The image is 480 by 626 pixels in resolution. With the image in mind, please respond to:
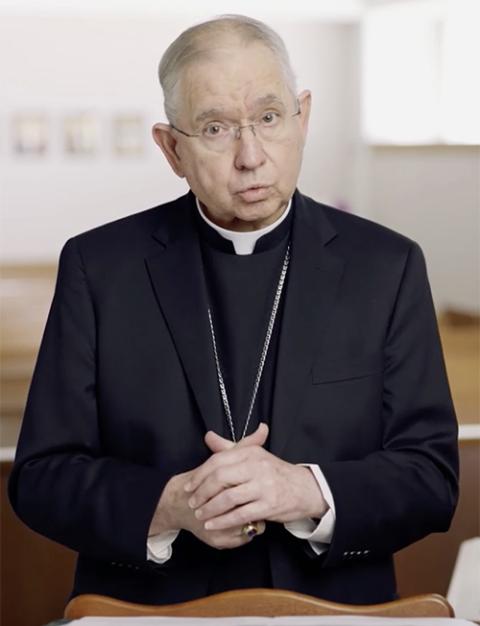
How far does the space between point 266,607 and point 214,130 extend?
0.82 metres

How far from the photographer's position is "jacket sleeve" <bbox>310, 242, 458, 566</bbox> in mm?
2014

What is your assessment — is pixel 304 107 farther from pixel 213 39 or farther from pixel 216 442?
pixel 216 442

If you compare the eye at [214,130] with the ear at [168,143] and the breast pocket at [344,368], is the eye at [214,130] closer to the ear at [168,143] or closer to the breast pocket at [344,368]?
the ear at [168,143]

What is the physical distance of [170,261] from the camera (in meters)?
2.29

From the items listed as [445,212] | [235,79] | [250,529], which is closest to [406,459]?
[250,529]

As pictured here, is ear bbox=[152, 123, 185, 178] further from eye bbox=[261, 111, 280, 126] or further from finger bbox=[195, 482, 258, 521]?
Answer: finger bbox=[195, 482, 258, 521]

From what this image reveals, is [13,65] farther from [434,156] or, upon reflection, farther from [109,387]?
[109,387]

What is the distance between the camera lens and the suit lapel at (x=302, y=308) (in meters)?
2.12

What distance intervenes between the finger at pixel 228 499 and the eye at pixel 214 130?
60cm

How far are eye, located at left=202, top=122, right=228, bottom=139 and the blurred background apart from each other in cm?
903

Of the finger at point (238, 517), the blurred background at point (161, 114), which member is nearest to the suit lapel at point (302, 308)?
the finger at point (238, 517)

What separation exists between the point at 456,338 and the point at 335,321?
6.66 metres

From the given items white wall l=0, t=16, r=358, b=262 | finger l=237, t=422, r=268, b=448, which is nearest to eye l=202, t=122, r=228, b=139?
finger l=237, t=422, r=268, b=448

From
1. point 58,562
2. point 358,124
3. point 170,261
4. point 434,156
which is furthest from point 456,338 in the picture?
point 170,261
